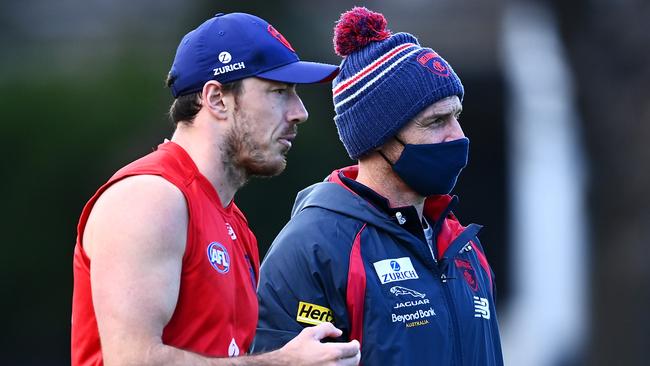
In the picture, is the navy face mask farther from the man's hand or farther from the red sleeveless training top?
the man's hand

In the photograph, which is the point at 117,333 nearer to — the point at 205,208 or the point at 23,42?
the point at 205,208

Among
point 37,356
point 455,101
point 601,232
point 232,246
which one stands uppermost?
point 455,101

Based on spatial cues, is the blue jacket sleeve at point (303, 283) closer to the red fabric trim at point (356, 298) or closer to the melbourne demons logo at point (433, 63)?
the red fabric trim at point (356, 298)

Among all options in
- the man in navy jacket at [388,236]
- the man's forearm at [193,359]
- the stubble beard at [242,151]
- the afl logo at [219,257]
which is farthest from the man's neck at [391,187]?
the man's forearm at [193,359]

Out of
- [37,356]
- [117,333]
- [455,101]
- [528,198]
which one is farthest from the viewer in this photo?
[528,198]

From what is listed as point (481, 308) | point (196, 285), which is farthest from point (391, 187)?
point (196, 285)

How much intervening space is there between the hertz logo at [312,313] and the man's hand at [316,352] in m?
0.40

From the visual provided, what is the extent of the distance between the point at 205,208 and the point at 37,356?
7.90m

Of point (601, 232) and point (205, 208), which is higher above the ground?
point (205, 208)

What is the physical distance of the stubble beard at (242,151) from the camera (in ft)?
13.1

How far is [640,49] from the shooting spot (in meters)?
9.86

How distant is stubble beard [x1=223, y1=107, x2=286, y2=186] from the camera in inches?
157

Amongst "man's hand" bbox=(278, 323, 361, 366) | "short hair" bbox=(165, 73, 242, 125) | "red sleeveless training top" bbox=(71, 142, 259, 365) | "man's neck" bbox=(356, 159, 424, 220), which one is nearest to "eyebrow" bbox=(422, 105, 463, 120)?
"man's neck" bbox=(356, 159, 424, 220)

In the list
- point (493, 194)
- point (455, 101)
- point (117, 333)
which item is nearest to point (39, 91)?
point (493, 194)
